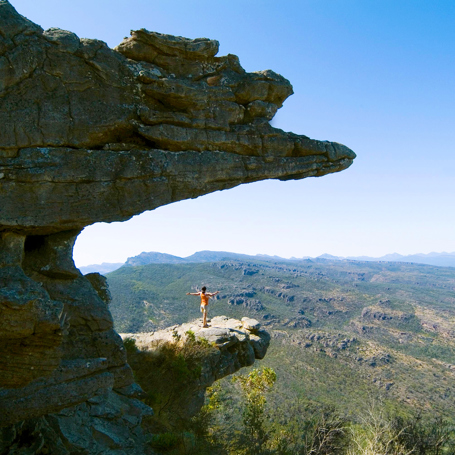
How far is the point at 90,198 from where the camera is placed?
38.6 ft

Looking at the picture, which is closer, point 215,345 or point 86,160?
point 86,160

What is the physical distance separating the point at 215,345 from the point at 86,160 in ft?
39.4

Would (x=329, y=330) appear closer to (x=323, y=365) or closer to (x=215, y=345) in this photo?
(x=323, y=365)

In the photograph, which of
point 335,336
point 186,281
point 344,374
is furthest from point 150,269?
point 344,374

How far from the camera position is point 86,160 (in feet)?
38.4

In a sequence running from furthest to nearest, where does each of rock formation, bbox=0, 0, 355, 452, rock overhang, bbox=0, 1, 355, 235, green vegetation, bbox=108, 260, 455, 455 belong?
green vegetation, bbox=108, 260, 455, 455 < rock overhang, bbox=0, 1, 355, 235 < rock formation, bbox=0, 0, 355, 452

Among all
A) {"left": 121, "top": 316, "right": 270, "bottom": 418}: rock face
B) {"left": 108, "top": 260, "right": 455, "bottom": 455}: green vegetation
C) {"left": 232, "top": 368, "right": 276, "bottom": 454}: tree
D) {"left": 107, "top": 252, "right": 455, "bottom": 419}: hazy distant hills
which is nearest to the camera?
{"left": 121, "top": 316, "right": 270, "bottom": 418}: rock face

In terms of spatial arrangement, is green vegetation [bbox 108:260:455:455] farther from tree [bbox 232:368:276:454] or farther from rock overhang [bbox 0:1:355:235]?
rock overhang [bbox 0:1:355:235]

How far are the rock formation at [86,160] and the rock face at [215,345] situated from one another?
4281 millimetres

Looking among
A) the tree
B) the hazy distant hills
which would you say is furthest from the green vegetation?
the hazy distant hills

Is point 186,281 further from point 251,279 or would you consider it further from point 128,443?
point 128,443

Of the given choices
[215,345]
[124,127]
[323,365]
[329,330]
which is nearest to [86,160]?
[124,127]

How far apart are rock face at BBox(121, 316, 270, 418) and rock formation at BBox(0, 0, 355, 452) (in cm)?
428

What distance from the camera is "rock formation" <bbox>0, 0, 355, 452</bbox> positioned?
9.53m
